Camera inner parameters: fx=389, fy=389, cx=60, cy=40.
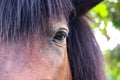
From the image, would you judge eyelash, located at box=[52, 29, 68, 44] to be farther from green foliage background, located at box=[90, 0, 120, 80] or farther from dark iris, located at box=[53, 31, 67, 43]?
green foliage background, located at box=[90, 0, 120, 80]

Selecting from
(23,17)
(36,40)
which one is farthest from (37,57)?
(23,17)

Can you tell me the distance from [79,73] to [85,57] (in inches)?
4.9

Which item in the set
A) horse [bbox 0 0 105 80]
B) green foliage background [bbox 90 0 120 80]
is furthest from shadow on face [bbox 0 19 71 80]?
green foliage background [bbox 90 0 120 80]

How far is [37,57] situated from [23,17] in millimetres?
263

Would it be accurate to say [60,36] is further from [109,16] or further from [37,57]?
[109,16]

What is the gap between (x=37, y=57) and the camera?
2.25 meters

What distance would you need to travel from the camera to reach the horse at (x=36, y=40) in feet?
7.13

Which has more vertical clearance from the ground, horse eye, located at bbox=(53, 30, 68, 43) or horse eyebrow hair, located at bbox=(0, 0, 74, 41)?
horse eyebrow hair, located at bbox=(0, 0, 74, 41)

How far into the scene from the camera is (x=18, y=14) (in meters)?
2.31

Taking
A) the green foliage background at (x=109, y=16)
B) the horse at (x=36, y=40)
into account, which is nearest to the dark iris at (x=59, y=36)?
the horse at (x=36, y=40)

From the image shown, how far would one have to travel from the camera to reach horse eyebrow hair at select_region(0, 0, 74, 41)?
2.29m

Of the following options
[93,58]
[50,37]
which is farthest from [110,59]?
[50,37]

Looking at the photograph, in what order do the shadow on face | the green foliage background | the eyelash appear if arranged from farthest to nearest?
the green foliage background
the eyelash
the shadow on face

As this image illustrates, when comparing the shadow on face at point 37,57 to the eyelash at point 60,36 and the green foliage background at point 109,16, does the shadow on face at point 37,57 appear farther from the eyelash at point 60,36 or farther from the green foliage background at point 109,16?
the green foliage background at point 109,16
